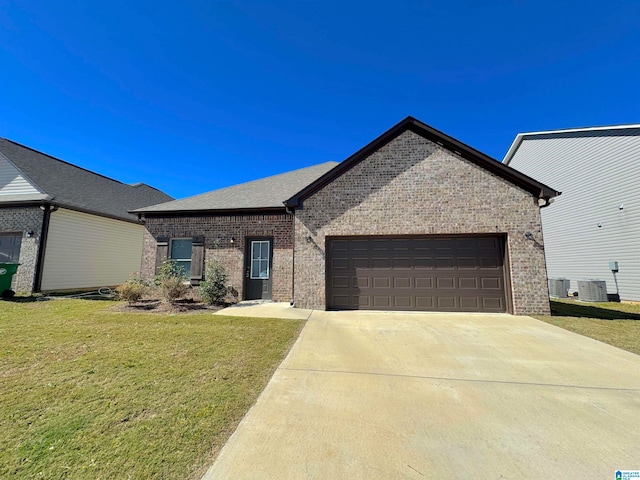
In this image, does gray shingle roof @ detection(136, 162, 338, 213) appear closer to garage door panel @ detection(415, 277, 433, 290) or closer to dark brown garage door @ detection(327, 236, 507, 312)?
dark brown garage door @ detection(327, 236, 507, 312)

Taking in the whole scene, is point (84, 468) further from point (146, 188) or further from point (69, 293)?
point (146, 188)

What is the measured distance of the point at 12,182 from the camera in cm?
1130

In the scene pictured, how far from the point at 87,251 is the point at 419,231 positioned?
1414cm

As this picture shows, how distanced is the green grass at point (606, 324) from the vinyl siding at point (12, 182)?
18.8 m

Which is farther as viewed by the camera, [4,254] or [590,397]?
[4,254]

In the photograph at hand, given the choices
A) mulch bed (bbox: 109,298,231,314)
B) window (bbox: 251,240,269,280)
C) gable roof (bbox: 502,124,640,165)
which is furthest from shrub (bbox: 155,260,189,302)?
gable roof (bbox: 502,124,640,165)

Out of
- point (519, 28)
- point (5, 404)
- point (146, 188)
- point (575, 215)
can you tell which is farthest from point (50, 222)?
point (575, 215)

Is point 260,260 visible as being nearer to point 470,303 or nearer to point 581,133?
point 470,303

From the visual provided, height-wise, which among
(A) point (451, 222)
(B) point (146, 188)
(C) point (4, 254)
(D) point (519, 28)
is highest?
(D) point (519, 28)

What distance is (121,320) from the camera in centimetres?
631

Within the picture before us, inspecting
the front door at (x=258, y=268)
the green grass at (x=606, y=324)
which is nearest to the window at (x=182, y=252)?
the front door at (x=258, y=268)

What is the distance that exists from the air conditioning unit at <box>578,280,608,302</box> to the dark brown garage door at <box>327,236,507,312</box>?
668cm

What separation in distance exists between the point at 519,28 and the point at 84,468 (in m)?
14.1

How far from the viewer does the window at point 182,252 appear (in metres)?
10.2
